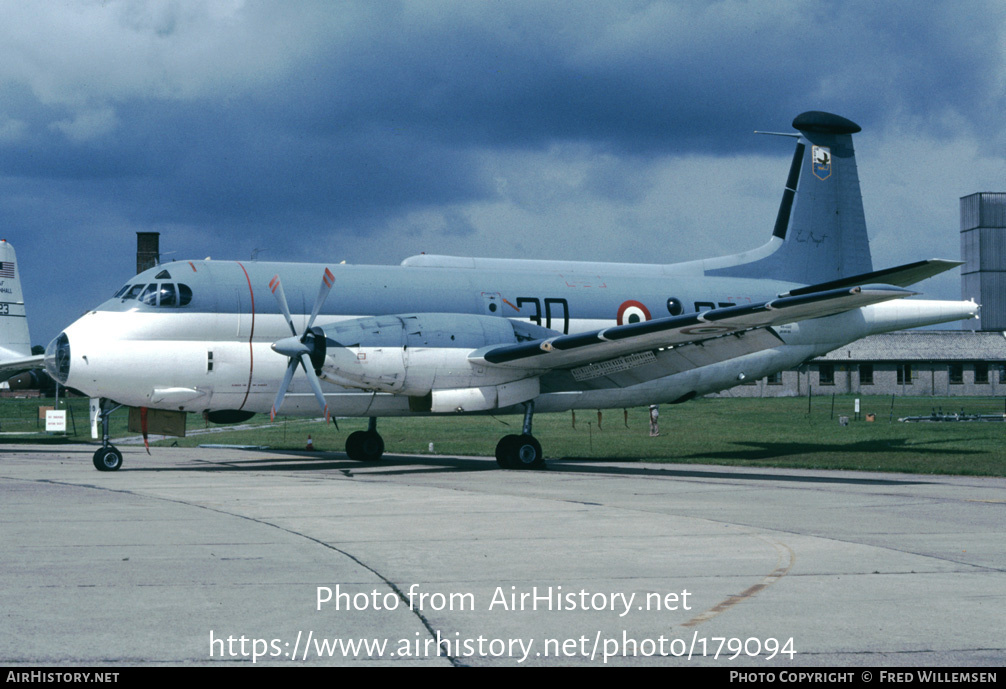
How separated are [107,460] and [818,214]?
21.8 m

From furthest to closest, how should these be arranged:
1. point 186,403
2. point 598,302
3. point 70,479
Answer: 1. point 598,302
2. point 186,403
3. point 70,479

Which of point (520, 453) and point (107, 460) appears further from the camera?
point (520, 453)

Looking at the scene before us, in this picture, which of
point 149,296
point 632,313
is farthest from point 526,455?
point 149,296

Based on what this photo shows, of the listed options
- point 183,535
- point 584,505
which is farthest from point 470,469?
point 183,535

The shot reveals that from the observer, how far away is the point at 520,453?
78.1 ft

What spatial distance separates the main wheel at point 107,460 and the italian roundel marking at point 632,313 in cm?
1305

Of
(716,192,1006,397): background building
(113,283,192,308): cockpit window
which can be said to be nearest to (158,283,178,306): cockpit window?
(113,283,192,308): cockpit window

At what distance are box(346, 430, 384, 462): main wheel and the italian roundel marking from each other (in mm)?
7443

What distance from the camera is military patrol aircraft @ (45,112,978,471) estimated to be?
21.3 meters

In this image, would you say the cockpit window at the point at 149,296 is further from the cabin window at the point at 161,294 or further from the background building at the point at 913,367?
the background building at the point at 913,367

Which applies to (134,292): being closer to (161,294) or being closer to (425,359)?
(161,294)

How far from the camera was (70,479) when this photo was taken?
19.7 m
